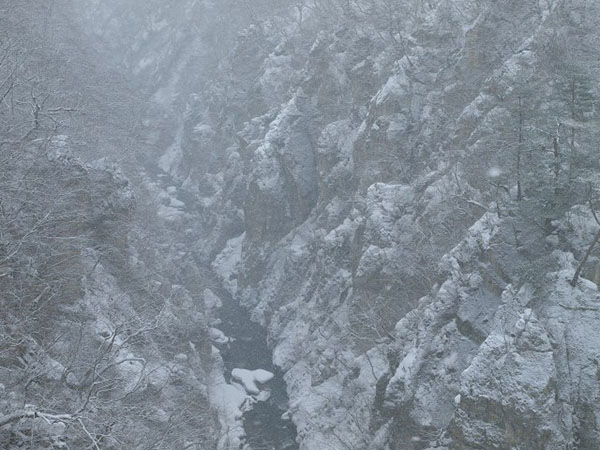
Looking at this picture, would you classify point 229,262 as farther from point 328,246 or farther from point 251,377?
point 251,377

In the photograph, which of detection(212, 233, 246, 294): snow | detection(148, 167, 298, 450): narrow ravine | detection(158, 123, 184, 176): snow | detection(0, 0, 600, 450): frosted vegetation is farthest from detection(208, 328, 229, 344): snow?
detection(158, 123, 184, 176): snow

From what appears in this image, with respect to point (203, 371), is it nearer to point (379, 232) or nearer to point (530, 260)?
point (379, 232)

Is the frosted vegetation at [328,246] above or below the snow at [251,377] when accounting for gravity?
above

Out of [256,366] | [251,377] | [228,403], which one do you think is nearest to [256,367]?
[256,366]

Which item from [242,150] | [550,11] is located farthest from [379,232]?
[242,150]

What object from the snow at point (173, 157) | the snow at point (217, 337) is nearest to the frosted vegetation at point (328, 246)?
the snow at point (217, 337)

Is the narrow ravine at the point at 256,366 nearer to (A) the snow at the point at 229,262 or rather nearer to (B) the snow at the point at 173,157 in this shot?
(A) the snow at the point at 229,262

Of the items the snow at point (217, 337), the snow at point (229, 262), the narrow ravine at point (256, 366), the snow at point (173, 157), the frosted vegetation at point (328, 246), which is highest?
the frosted vegetation at point (328, 246)

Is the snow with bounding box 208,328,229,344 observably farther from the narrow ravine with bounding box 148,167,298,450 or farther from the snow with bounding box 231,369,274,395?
the snow with bounding box 231,369,274,395
